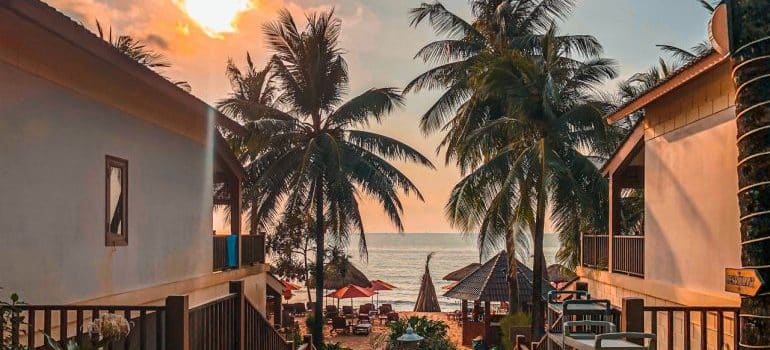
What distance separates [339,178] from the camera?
70.5 ft

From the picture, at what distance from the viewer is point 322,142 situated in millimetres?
22297

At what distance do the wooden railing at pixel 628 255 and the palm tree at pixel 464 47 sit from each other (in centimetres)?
759

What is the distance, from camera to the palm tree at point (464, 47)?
23281mm

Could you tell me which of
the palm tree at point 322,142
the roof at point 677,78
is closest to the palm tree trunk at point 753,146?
the roof at point 677,78

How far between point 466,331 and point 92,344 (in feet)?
65.0

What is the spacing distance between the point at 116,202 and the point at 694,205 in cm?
846

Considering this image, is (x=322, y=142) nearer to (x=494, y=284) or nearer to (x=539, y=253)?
(x=494, y=284)

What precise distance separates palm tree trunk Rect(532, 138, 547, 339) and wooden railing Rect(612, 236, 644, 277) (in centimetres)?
299

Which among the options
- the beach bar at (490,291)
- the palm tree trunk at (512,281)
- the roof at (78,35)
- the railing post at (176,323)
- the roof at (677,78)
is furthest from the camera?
the beach bar at (490,291)

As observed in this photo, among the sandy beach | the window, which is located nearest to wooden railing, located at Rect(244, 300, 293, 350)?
the window

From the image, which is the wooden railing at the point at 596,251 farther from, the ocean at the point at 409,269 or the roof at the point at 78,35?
the ocean at the point at 409,269

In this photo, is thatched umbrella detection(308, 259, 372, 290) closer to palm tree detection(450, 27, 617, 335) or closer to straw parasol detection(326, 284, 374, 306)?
straw parasol detection(326, 284, 374, 306)

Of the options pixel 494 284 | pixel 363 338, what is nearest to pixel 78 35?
pixel 494 284

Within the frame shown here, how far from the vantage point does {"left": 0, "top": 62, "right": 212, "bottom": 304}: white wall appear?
7562mm
